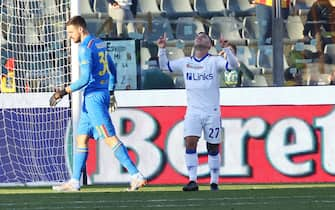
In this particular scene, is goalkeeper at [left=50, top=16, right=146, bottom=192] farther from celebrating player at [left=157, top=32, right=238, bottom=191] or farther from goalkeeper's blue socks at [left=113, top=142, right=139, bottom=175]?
celebrating player at [left=157, top=32, right=238, bottom=191]

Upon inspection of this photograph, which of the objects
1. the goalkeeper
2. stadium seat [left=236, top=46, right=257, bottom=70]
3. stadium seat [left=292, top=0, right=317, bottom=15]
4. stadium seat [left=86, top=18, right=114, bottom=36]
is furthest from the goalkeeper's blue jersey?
stadium seat [left=292, top=0, right=317, bottom=15]

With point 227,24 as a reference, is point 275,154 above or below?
below

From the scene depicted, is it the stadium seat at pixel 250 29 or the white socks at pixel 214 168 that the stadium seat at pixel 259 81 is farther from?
the white socks at pixel 214 168

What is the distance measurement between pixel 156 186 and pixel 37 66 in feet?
7.59

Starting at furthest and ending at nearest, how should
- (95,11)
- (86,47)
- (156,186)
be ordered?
(95,11)
(156,186)
(86,47)

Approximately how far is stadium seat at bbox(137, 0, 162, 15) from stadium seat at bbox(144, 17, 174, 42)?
0.32 feet


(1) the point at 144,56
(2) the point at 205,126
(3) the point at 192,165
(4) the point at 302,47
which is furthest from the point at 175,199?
(4) the point at 302,47

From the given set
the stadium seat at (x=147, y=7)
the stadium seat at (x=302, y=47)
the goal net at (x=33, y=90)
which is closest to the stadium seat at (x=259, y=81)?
the stadium seat at (x=302, y=47)

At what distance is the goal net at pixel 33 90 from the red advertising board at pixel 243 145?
598 mm

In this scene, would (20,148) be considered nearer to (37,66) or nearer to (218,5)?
(37,66)

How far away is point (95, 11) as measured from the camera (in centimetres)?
1653

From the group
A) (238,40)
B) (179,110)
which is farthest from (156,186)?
(238,40)

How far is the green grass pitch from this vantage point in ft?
36.4

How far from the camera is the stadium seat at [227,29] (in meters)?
16.6
